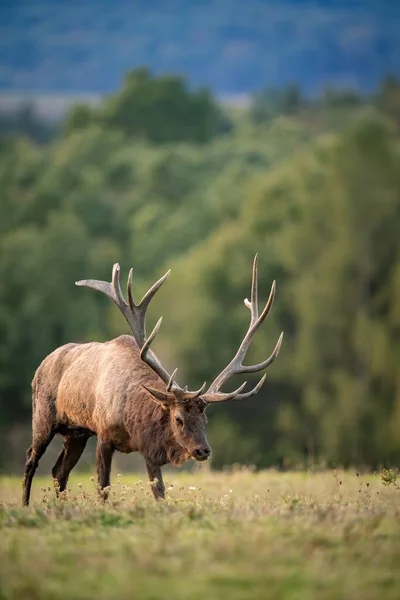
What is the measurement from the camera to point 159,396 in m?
12.7

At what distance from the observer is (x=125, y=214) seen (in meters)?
83.7

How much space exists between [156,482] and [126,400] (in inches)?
44.7

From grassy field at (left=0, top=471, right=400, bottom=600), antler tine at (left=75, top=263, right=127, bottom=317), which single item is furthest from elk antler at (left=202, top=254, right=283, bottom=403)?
grassy field at (left=0, top=471, right=400, bottom=600)

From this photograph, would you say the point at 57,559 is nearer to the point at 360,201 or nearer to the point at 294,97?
the point at 360,201

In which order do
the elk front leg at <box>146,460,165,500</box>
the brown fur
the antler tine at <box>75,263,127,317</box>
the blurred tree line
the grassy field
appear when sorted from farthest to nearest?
the blurred tree line
the antler tine at <box>75,263,127,317</box>
the brown fur
the elk front leg at <box>146,460,165,500</box>
the grassy field

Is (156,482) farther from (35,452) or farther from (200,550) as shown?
(200,550)

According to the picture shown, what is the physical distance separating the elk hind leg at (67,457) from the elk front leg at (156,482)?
1.30 meters

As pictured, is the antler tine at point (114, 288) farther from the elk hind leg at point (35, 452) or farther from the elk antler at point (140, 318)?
the elk hind leg at point (35, 452)

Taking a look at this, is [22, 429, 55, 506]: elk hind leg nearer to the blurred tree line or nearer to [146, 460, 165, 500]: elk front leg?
[146, 460, 165, 500]: elk front leg

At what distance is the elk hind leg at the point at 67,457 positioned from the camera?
13984 mm

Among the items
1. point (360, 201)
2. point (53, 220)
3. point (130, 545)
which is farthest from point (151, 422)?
point (53, 220)

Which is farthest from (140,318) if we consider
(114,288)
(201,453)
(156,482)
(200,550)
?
(200,550)

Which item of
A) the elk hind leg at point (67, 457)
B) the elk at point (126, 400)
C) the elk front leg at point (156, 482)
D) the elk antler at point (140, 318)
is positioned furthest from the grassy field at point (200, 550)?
the elk hind leg at point (67, 457)

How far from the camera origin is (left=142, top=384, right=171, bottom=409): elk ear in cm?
1263
